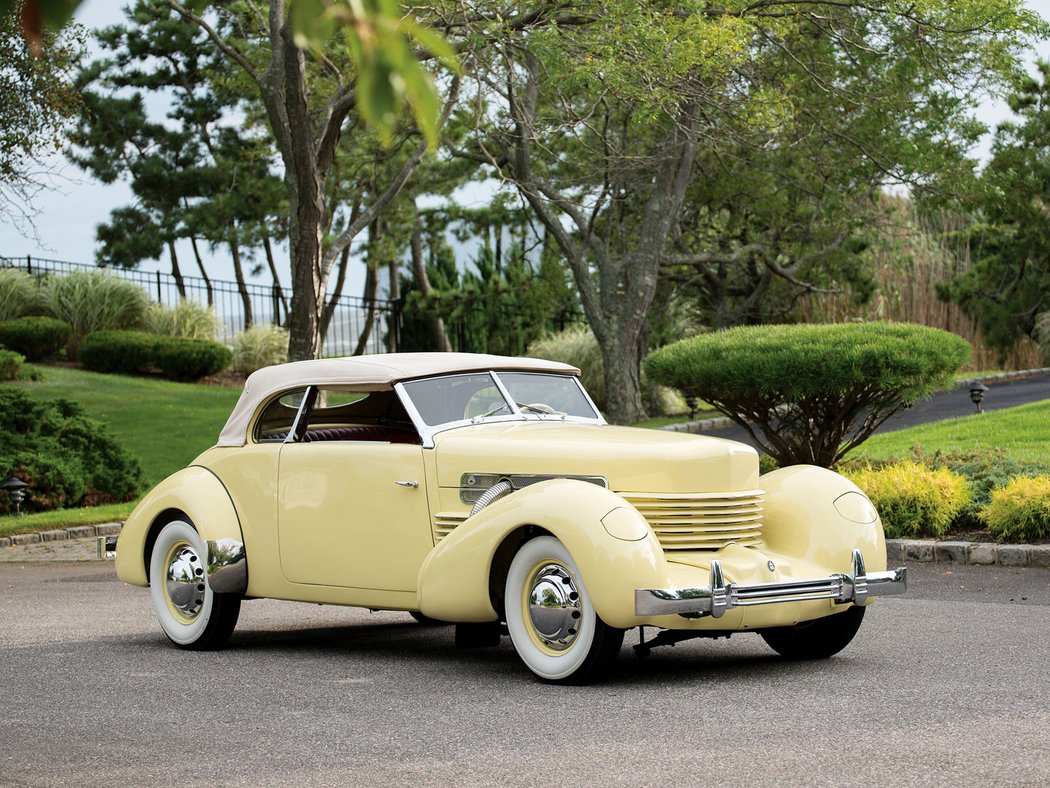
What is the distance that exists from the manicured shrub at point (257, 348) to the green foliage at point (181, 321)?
730 millimetres

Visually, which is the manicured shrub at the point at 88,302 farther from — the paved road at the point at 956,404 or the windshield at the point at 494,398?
the windshield at the point at 494,398

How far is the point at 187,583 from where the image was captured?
804cm

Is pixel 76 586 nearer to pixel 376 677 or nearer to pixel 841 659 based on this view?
pixel 376 677

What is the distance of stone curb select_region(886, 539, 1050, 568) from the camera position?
11125 mm

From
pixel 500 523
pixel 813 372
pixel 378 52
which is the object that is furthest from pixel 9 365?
pixel 378 52

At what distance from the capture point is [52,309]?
3081 centimetres

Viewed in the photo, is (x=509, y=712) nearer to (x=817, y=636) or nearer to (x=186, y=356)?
(x=817, y=636)

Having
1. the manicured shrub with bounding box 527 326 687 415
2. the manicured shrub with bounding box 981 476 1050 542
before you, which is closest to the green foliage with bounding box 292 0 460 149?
the manicured shrub with bounding box 981 476 1050 542

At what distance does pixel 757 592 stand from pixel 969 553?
5.90 metres

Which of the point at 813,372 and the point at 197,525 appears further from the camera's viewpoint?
the point at 813,372

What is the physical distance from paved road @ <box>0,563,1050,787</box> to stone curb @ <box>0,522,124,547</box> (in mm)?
6833

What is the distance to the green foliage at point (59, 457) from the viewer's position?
1725 centimetres

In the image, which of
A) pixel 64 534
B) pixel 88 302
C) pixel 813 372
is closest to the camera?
pixel 813 372

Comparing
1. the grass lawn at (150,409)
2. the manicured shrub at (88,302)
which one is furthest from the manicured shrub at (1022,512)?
the manicured shrub at (88,302)
